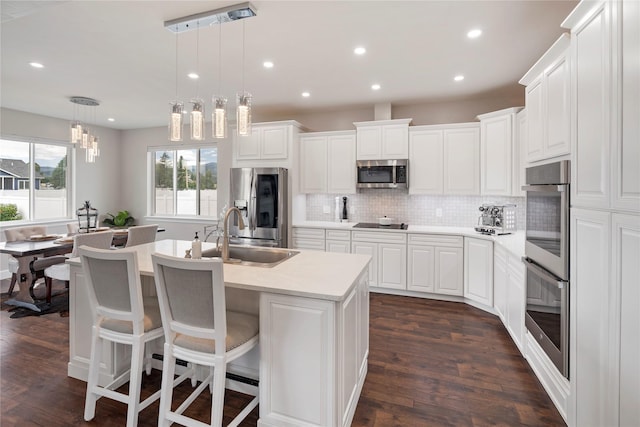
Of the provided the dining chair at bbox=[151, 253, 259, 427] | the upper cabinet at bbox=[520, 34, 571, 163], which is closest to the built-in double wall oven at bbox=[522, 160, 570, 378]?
the upper cabinet at bbox=[520, 34, 571, 163]

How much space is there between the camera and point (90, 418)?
1.93m

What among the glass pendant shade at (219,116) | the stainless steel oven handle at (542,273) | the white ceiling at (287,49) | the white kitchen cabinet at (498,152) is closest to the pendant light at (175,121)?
the glass pendant shade at (219,116)

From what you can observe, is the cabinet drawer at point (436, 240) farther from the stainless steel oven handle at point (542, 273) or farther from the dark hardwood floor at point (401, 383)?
the stainless steel oven handle at point (542, 273)

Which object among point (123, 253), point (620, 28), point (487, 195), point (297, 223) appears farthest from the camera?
point (297, 223)

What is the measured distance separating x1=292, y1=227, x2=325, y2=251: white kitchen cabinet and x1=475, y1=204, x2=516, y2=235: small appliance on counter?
6.81ft

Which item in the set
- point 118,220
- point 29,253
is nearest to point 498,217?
point 29,253

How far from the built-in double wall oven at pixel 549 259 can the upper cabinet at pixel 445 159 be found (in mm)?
1761

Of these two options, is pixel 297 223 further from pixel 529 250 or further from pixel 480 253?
pixel 529 250

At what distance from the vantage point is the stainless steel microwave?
4.44m

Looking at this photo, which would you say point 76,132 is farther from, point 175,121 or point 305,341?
point 305,341

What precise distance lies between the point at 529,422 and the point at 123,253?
2591 mm

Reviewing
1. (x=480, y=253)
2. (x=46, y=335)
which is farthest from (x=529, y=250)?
(x=46, y=335)

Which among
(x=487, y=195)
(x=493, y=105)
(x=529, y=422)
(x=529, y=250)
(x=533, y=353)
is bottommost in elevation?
(x=529, y=422)

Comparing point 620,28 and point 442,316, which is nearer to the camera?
point 620,28
